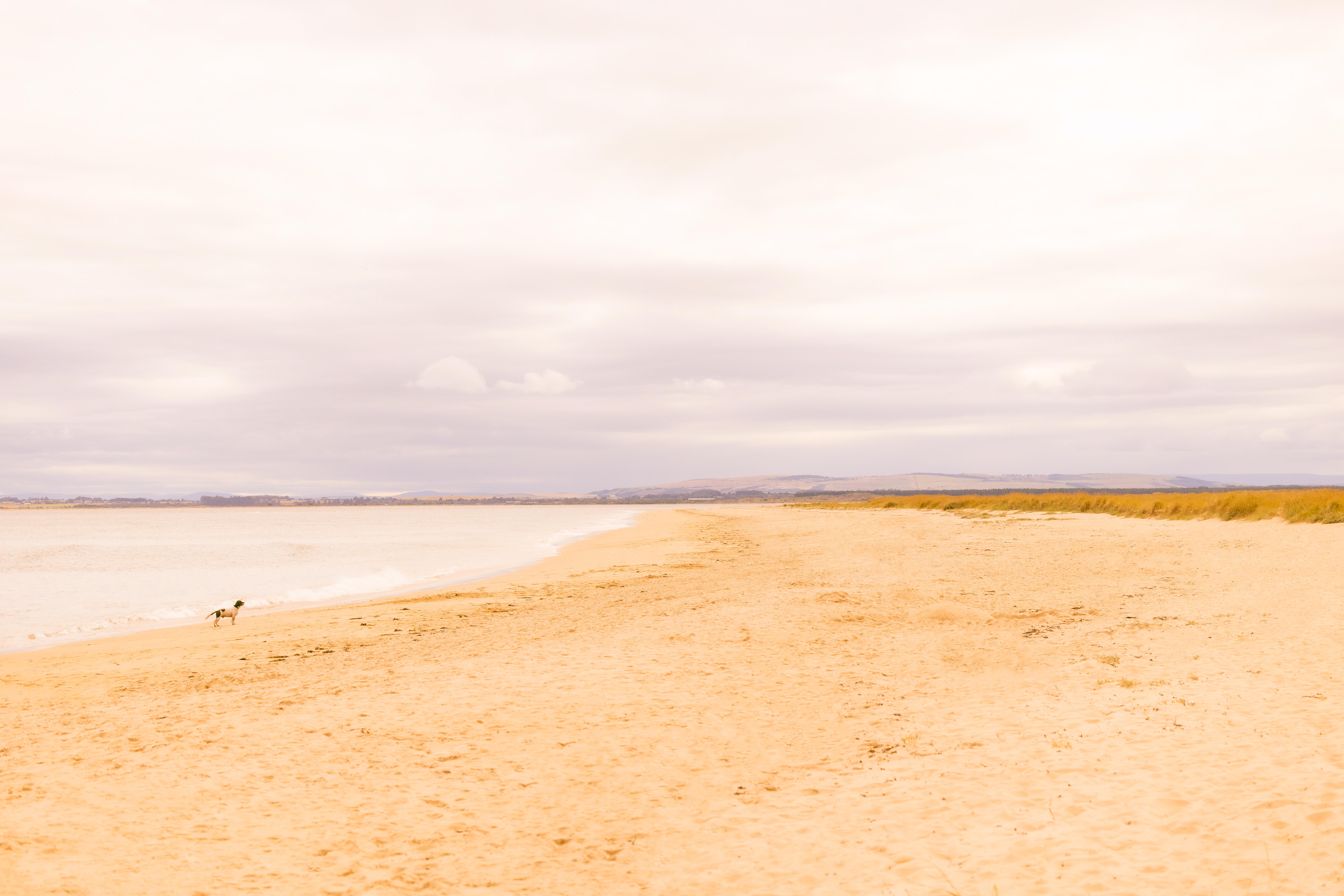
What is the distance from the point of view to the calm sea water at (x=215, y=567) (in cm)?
2156

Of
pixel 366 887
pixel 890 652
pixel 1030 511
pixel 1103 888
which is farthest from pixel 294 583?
pixel 1030 511

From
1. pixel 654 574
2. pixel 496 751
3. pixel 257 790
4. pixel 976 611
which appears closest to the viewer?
pixel 257 790

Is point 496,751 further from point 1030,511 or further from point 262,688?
point 1030,511

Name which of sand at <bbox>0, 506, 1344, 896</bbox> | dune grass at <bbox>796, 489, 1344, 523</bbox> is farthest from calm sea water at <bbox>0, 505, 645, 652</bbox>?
dune grass at <bbox>796, 489, 1344, 523</bbox>

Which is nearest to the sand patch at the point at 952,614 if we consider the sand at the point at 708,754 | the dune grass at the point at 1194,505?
the sand at the point at 708,754

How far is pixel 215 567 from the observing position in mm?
35906

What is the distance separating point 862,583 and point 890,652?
742cm

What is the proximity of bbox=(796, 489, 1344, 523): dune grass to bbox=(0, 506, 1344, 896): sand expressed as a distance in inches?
624

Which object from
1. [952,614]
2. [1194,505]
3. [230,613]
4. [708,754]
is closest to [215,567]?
[230,613]

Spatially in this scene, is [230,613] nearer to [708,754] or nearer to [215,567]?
[708,754]

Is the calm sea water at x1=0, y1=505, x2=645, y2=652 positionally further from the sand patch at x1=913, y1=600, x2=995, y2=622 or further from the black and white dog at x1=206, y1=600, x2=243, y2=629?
the sand patch at x1=913, y1=600, x2=995, y2=622

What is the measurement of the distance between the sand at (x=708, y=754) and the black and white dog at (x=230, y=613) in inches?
93.1

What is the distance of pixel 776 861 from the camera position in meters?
6.18

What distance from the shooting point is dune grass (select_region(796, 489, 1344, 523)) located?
29.6 metres
